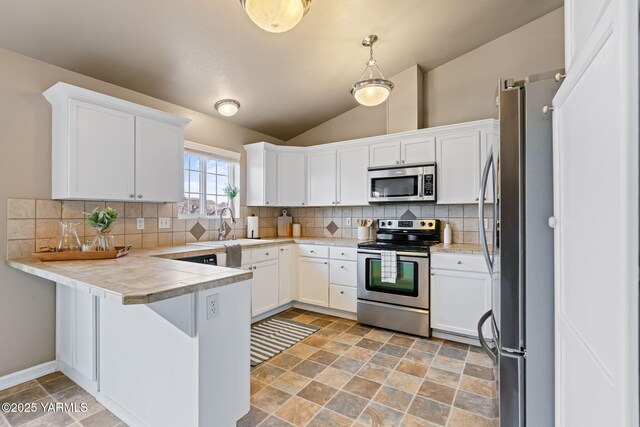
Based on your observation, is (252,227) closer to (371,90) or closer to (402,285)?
(402,285)

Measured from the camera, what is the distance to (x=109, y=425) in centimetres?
174

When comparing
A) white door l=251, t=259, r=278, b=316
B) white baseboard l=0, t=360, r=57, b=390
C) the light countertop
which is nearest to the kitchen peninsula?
the light countertop

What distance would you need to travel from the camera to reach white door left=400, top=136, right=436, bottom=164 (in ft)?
10.8

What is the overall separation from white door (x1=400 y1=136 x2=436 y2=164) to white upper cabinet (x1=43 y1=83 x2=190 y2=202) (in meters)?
2.37

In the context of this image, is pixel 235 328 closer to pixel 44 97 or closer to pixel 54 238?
pixel 54 238

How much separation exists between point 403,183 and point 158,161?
8.23 feet

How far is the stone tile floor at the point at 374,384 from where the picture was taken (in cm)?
180

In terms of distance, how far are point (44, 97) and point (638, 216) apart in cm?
326

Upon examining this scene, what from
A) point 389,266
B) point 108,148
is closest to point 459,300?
Result: point 389,266

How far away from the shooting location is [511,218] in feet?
4.01

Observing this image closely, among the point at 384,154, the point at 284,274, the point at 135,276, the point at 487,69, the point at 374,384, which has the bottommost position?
the point at 374,384

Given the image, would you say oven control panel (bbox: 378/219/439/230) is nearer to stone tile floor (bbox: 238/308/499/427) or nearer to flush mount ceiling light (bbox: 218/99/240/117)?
stone tile floor (bbox: 238/308/499/427)

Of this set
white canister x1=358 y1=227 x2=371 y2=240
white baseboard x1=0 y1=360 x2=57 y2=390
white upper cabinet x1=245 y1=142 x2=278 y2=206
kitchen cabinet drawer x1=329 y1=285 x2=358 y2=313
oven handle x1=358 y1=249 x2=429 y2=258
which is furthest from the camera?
white upper cabinet x1=245 y1=142 x2=278 y2=206

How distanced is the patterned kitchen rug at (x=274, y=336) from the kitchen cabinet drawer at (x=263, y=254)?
0.72m
